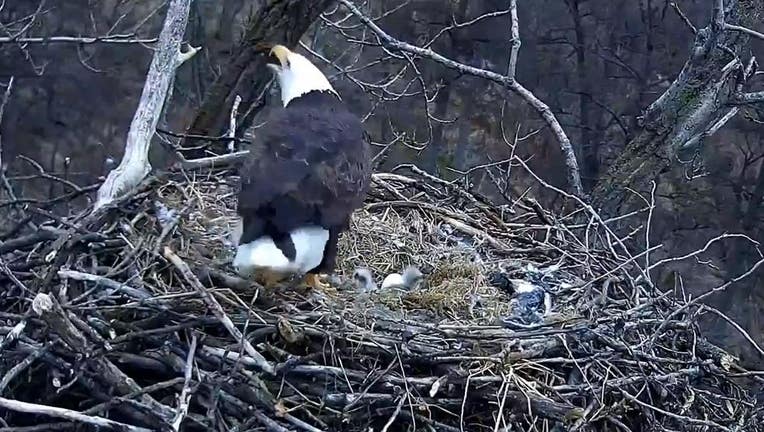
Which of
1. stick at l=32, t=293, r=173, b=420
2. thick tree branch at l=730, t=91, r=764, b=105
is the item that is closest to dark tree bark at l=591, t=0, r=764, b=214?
thick tree branch at l=730, t=91, r=764, b=105

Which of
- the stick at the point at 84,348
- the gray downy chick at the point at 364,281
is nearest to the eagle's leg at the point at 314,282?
the gray downy chick at the point at 364,281

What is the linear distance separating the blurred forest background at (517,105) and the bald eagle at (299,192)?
3198mm

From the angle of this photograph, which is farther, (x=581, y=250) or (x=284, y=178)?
(x=581, y=250)

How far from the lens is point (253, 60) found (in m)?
4.25

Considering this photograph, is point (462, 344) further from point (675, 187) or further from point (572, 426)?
point (675, 187)

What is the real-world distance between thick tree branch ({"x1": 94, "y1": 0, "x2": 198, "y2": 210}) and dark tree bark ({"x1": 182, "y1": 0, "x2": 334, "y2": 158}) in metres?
0.89

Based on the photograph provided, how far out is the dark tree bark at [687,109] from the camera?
427 cm

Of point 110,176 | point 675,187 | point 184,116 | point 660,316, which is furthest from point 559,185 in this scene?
point 110,176

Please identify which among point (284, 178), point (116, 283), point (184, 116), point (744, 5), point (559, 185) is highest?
point (744, 5)

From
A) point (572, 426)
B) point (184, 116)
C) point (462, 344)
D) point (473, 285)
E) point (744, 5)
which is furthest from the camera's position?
point (184, 116)

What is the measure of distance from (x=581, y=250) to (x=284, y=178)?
1.24 meters

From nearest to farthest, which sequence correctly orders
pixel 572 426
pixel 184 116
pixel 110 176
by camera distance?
pixel 572 426, pixel 110 176, pixel 184 116

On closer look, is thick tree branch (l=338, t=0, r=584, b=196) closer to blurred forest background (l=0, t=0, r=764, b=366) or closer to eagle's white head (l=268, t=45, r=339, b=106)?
eagle's white head (l=268, t=45, r=339, b=106)

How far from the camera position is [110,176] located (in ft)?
10.7
